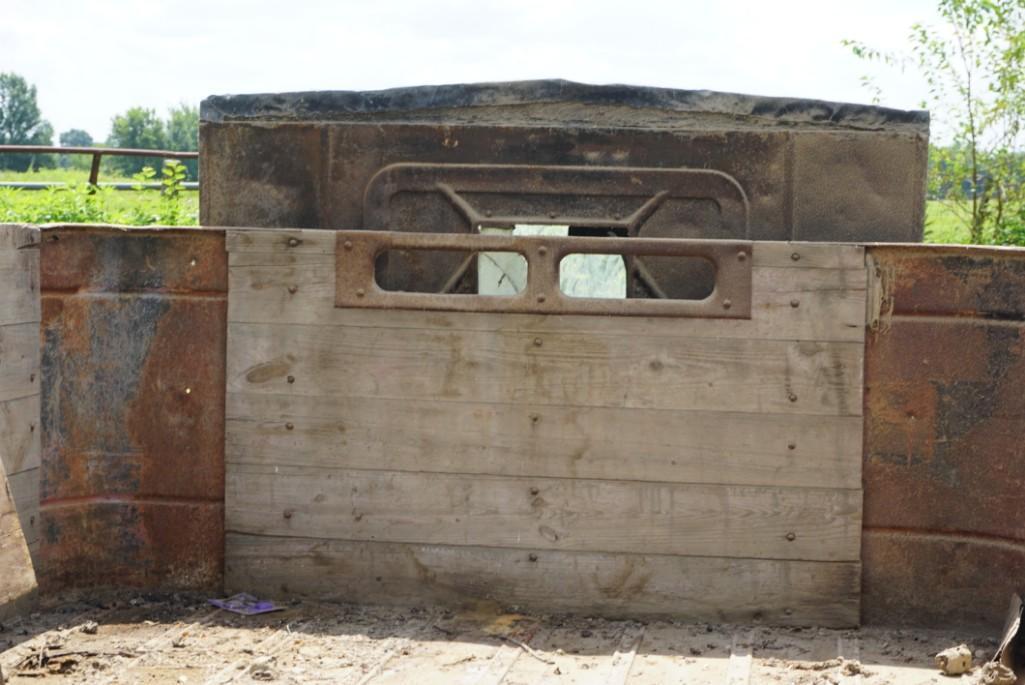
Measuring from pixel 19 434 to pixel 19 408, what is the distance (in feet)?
0.27

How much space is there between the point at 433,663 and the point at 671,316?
1.24 m

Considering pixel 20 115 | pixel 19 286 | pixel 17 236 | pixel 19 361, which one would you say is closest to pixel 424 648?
pixel 19 361

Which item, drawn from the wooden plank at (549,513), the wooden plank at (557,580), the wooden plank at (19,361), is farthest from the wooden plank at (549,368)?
the wooden plank at (19,361)

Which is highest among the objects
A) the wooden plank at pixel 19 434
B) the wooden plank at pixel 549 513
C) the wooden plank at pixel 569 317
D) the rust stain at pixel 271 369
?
the wooden plank at pixel 569 317

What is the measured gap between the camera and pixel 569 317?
4.26m

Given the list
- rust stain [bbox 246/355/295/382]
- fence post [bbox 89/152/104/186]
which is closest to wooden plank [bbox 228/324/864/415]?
rust stain [bbox 246/355/295/382]

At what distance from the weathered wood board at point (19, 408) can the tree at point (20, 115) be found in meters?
62.7

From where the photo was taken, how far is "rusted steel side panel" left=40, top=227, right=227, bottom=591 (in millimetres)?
4449

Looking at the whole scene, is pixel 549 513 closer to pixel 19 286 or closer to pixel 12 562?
pixel 12 562

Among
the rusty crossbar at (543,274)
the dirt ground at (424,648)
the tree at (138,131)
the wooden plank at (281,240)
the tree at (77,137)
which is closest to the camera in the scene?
the dirt ground at (424,648)

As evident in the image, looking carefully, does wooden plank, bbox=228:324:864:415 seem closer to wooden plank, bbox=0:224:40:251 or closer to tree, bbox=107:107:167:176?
wooden plank, bbox=0:224:40:251

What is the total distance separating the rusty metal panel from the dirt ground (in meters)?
1.40

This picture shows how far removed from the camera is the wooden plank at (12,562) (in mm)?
4004

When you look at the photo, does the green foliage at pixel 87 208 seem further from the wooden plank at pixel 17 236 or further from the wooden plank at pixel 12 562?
the wooden plank at pixel 12 562
